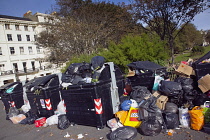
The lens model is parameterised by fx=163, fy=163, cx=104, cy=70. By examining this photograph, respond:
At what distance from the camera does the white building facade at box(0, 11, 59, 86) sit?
2864 centimetres

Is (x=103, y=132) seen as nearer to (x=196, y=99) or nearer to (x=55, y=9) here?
(x=196, y=99)

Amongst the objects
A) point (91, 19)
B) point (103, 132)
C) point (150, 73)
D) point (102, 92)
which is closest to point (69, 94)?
point (102, 92)

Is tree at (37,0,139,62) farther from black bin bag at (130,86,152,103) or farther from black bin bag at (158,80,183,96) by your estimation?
black bin bag at (158,80,183,96)

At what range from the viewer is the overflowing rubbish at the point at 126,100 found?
3752 mm

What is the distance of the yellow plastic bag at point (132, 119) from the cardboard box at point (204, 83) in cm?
181

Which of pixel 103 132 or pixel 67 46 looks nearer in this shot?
pixel 103 132

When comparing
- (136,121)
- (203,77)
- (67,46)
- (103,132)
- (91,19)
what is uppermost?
(91,19)

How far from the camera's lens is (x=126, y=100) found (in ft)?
15.4

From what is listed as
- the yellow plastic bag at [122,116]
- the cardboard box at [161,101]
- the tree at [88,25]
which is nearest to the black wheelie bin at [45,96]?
the yellow plastic bag at [122,116]

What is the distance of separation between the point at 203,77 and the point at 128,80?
228 cm

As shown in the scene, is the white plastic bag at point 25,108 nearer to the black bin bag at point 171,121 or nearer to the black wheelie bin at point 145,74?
the black wheelie bin at point 145,74

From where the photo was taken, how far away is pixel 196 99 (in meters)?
4.31

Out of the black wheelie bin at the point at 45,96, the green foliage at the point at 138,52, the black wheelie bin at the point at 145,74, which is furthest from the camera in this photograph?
the green foliage at the point at 138,52

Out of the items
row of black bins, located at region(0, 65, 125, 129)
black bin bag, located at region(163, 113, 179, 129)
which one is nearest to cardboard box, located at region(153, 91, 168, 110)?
black bin bag, located at region(163, 113, 179, 129)
